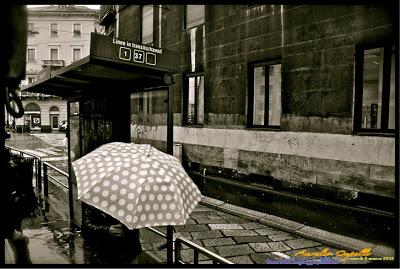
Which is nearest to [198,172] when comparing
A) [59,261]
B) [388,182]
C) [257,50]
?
[257,50]

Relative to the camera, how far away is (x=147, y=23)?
54.0 feet

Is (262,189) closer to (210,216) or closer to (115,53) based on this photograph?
(210,216)

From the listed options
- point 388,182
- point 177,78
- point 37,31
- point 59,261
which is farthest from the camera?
point 37,31

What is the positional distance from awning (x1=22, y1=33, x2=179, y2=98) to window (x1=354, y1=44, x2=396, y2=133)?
569 cm

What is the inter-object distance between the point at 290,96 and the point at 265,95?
1.18 meters

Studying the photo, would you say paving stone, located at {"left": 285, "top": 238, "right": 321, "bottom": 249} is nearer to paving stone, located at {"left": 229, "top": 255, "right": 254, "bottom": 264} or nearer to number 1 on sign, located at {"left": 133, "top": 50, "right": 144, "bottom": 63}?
paving stone, located at {"left": 229, "top": 255, "right": 254, "bottom": 264}

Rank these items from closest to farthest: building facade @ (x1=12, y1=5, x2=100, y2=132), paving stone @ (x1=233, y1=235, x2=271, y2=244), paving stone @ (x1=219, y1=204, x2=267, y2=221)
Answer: paving stone @ (x1=233, y1=235, x2=271, y2=244) → paving stone @ (x1=219, y1=204, x2=267, y2=221) → building facade @ (x1=12, y1=5, x2=100, y2=132)

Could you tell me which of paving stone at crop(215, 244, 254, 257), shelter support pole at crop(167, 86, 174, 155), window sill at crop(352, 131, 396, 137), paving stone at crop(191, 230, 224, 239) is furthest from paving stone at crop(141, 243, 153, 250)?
window sill at crop(352, 131, 396, 137)

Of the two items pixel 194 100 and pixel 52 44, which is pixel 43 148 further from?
pixel 52 44

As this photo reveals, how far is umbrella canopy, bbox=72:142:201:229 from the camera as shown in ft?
8.56

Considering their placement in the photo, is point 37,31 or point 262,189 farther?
point 37,31

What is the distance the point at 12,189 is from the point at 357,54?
25.2ft

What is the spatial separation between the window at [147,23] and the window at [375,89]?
10467mm

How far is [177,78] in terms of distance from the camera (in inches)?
547
